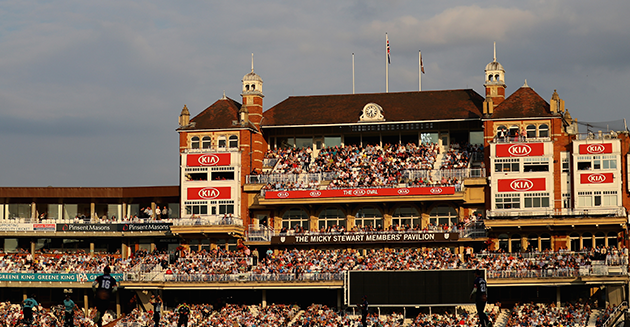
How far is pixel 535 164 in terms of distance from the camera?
68875mm

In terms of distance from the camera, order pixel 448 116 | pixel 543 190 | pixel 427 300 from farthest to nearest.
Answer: pixel 448 116
pixel 543 190
pixel 427 300

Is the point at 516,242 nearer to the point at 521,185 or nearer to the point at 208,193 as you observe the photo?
the point at 521,185

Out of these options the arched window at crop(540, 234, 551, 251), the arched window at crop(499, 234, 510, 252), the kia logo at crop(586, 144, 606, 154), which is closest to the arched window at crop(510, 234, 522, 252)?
the arched window at crop(499, 234, 510, 252)

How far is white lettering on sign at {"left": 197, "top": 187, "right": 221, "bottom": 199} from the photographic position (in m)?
72.7

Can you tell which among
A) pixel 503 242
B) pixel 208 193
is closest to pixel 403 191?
pixel 503 242

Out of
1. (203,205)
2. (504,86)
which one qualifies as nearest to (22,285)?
(203,205)

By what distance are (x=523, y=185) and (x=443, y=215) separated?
6739mm

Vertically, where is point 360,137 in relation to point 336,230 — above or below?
above

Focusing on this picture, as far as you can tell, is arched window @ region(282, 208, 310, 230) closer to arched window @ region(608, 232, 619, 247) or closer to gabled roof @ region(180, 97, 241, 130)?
gabled roof @ region(180, 97, 241, 130)

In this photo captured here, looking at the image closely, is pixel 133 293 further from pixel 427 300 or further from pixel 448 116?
pixel 448 116

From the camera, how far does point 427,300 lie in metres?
63.4

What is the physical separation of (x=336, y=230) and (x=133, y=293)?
16.4 meters

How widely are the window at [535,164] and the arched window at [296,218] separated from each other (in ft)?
57.4

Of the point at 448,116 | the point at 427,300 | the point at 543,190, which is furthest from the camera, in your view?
the point at 448,116
